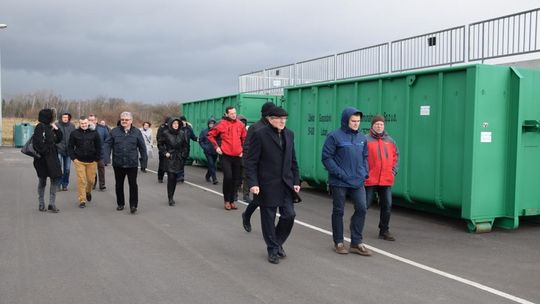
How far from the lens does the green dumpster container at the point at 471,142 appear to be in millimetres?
8422

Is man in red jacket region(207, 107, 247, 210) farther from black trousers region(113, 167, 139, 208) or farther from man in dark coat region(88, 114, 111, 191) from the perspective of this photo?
man in dark coat region(88, 114, 111, 191)

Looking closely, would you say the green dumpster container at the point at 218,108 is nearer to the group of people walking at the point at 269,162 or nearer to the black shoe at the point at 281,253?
the group of people walking at the point at 269,162

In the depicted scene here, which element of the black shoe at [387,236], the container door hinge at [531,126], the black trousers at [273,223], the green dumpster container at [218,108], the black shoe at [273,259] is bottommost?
the black shoe at [387,236]

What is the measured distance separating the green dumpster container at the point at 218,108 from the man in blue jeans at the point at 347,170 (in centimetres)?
1015

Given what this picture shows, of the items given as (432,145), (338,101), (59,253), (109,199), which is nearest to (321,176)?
(338,101)

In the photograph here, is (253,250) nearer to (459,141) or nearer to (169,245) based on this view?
(169,245)

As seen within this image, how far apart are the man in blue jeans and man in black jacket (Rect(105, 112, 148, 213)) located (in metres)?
4.40

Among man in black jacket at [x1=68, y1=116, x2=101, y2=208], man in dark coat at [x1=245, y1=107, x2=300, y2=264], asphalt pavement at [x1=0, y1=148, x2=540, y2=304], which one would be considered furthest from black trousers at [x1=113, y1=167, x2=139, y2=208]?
man in dark coat at [x1=245, y1=107, x2=300, y2=264]

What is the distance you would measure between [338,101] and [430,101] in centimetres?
298

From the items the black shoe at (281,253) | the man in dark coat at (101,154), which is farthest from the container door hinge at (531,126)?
the man in dark coat at (101,154)

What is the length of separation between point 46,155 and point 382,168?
6115 mm

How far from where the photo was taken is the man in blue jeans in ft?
22.3

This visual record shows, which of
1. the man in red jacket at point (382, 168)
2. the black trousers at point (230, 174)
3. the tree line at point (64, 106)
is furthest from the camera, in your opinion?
the tree line at point (64, 106)

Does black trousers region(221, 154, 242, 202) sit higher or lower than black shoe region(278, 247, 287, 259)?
higher
